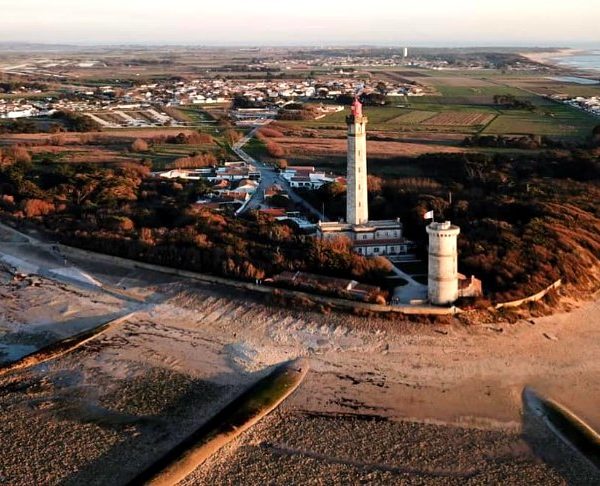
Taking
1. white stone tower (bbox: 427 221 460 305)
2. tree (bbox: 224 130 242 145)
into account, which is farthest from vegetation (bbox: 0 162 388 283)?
tree (bbox: 224 130 242 145)

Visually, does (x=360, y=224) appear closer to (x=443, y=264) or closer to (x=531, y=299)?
(x=443, y=264)

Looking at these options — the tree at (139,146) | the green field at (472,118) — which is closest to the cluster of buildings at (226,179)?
the tree at (139,146)

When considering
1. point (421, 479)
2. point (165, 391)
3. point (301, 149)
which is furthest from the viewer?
point (301, 149)

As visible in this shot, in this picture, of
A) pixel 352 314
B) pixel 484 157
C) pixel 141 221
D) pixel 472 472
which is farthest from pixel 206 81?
pixel 472 472

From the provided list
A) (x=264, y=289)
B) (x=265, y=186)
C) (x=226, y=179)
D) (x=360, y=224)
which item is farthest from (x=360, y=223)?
(x=226, y=179)

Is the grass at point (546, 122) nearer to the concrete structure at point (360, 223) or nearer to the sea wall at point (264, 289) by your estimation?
the concrete structure at point (360, 223)

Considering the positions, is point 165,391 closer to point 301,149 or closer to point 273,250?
point 273,250
